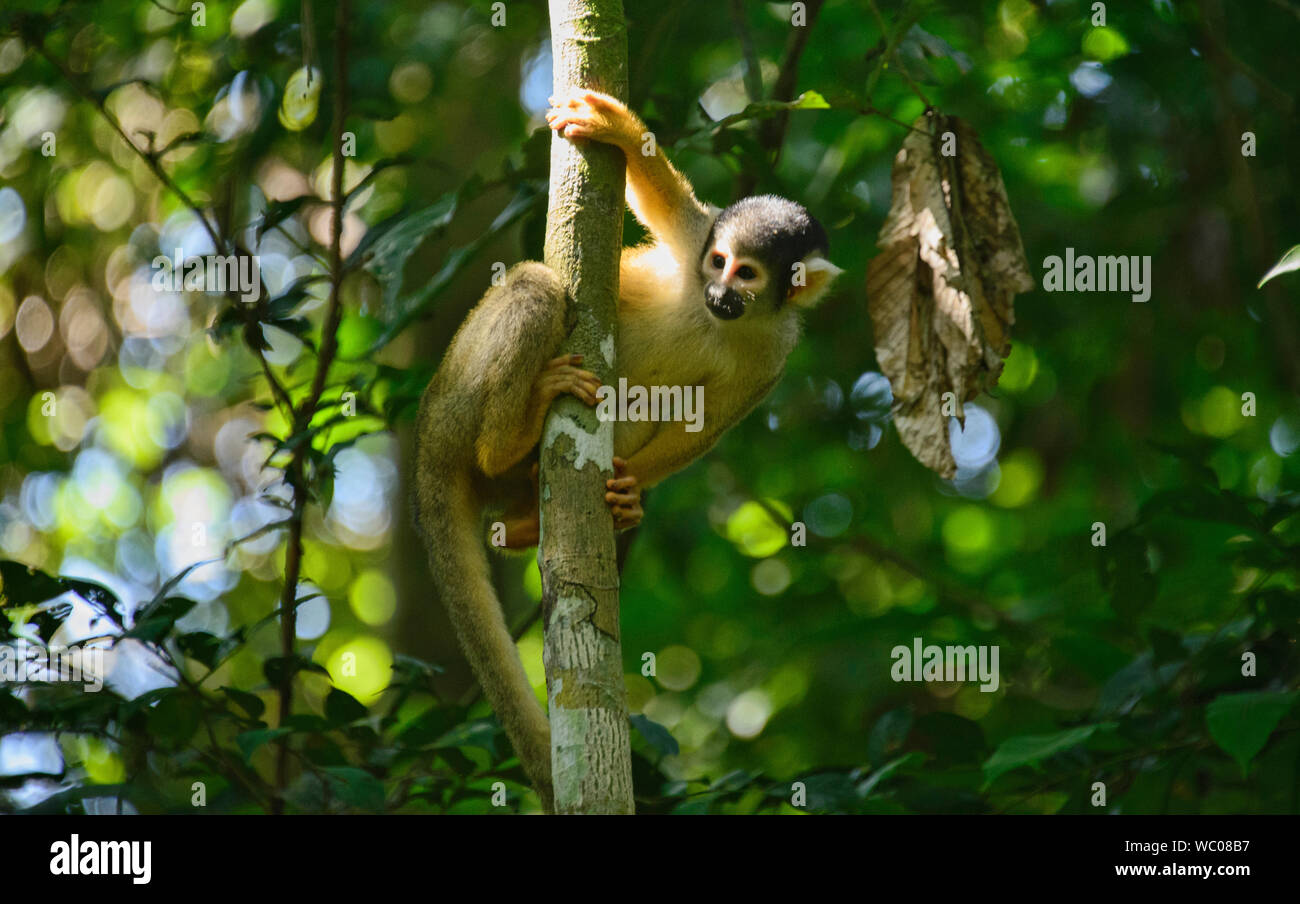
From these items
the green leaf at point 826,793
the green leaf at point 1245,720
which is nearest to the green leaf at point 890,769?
the green leaf at point 826,793

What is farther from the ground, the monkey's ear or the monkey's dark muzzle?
the monkey's ear

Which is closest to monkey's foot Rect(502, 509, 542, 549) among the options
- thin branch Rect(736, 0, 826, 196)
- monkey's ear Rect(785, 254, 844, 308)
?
monkey's ear Rect(785, 254, 844, 308)

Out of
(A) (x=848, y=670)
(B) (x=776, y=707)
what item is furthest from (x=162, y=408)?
(A) (x=848, y=670)

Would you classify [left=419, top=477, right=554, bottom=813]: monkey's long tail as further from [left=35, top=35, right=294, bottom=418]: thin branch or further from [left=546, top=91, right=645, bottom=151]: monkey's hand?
[left=546, top=91, right=645, bottom=151]: monkey's hand

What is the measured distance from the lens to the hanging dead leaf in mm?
4371

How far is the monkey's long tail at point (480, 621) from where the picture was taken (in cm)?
423

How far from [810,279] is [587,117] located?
6.32ft

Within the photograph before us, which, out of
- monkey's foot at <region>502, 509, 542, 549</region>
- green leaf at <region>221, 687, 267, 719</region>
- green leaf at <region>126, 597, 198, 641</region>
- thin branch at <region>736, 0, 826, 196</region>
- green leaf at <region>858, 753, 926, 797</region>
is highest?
thin branch at <region>736, 0, 826, 196</region>

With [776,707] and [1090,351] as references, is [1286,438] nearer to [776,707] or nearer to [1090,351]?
[1090,351]

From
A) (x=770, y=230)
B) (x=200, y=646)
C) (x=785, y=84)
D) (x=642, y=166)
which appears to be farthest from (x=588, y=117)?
(x=200, y=646)

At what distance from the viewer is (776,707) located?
27.1 feet

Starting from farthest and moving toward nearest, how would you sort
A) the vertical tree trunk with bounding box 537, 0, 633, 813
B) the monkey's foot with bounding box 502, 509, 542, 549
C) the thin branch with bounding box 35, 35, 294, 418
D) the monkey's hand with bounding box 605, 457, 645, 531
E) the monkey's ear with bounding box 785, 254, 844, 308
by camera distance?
1. the monkey's ear with bounding box 785, 254, 844, 308
2. the monkey's foot with bounding box 502, 509, 542, 549
3. the thin branch with bounding box 35, 35, 294, 418
4. the monkey's hand with bounding box 605, 457, 645, 531
5. the vertical tree trunk with bounding box 537, 0, 633, 813

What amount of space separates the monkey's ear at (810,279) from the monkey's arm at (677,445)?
492 millimetres

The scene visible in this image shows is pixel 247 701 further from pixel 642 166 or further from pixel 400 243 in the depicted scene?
pixel 642 166
